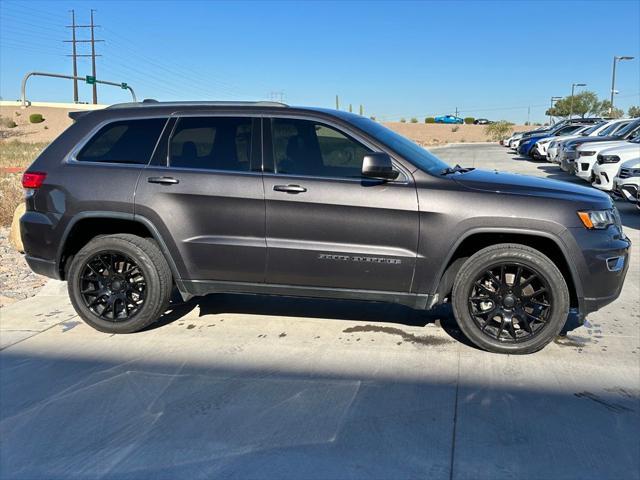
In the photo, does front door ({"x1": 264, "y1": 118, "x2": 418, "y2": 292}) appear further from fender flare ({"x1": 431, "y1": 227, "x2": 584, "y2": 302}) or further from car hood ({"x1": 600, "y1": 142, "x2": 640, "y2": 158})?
car hood ({"x1": 600, "y1": 142, "x2": 640, "y2": 158})

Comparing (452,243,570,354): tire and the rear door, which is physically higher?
the rear door

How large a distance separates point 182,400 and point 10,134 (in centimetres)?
7469

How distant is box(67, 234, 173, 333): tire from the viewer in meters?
4.97

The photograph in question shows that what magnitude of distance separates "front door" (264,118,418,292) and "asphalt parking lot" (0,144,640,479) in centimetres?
63

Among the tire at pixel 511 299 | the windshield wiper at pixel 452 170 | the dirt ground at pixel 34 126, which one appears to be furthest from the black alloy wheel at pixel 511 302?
the dirt ground at pixel 34 126

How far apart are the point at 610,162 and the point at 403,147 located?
9.41 m

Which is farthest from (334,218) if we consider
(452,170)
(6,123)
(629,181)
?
(6,123)

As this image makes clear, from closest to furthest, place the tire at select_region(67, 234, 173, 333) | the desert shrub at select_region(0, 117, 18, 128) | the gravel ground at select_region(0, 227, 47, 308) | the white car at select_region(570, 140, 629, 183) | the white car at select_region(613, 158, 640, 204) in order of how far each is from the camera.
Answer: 1. the tire at select_region(67, 234, 173, 333)
2. the gravel ground at select_region(0, 227, 47, 308)
3. the white car at select_region(613, 158, 640, 204)
4. the white car at select_region(570, 140, 629, 183)
5. the desert shrub at select_region(0, 117, 18, 128)

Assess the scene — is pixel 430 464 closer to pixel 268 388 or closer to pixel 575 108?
pixel 268 388

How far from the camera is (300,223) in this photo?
464 cm

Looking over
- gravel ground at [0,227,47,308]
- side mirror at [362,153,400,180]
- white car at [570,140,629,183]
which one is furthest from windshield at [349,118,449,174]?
white car at [570,140,629,183]

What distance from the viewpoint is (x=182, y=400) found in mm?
3904

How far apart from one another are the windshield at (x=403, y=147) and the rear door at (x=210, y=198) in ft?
3.02

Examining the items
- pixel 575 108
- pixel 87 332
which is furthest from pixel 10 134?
pixel 87 332
